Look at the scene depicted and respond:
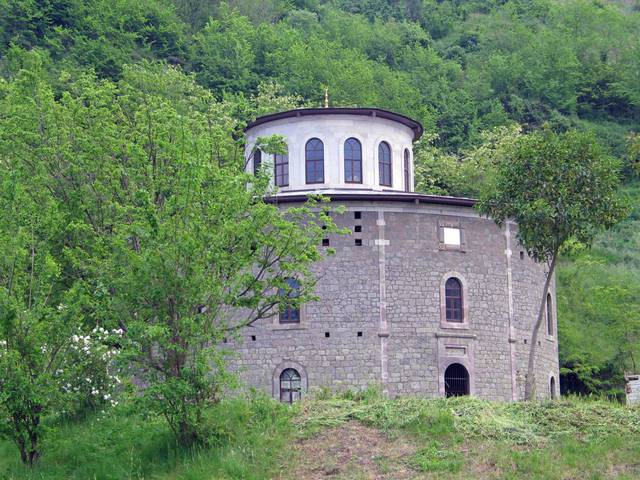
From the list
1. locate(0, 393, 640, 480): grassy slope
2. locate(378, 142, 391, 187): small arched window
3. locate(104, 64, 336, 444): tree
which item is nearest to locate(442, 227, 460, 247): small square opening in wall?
locate(378, 142, 391, 187): small arched window

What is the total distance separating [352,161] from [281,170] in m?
2.46

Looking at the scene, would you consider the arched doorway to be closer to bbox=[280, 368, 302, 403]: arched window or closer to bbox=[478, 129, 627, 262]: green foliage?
bbox=[280, 368, 302, 403]: arched window

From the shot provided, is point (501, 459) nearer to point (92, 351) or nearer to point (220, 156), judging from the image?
point (92, 351)

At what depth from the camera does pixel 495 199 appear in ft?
114

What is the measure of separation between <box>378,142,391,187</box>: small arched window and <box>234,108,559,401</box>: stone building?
942 mm

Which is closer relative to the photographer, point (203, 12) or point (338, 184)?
point (338, 184)

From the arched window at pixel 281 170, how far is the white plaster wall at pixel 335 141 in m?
0.16

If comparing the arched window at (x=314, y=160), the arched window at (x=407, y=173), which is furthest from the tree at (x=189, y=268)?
the arched window at (x=407, y=173)

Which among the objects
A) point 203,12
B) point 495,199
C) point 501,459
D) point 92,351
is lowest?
point 501,459

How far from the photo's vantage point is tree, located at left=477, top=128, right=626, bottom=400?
3300 cm

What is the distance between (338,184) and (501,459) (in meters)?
18.9

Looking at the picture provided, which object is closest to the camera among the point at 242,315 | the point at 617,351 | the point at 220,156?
the point at 220,156

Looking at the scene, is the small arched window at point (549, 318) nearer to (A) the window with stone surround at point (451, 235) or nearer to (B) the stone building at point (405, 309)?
(B) the stone building at point (405, 309)

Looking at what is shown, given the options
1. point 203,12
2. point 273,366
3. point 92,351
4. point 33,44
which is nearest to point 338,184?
point 273,366
